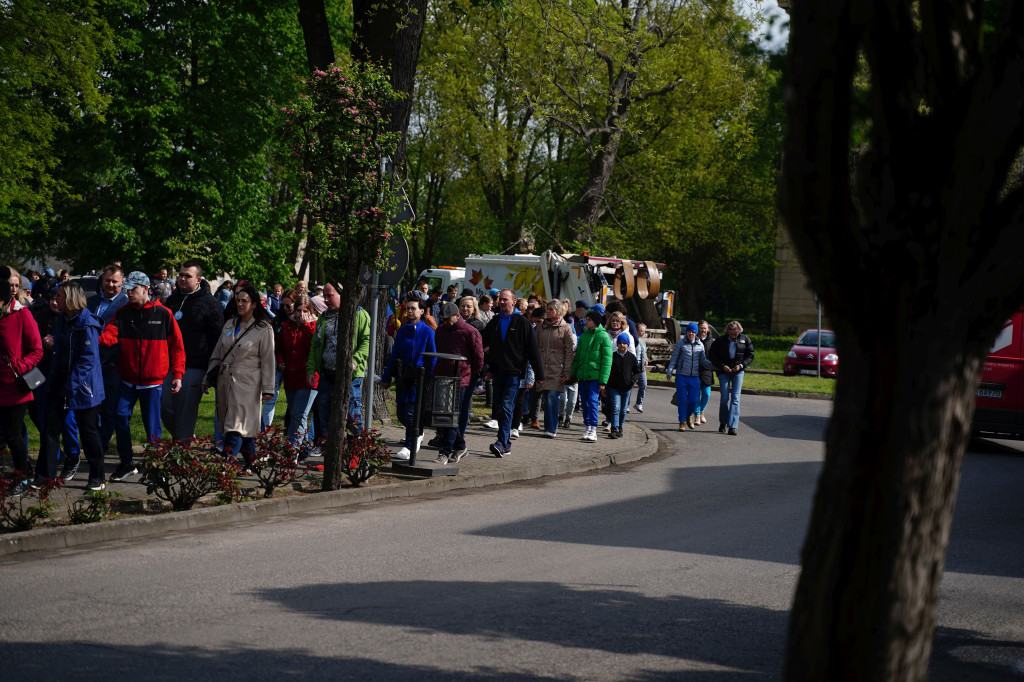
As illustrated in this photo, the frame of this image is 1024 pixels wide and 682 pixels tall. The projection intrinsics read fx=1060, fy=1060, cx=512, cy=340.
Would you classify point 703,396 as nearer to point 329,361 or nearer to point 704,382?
point 704,382

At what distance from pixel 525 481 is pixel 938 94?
914cm

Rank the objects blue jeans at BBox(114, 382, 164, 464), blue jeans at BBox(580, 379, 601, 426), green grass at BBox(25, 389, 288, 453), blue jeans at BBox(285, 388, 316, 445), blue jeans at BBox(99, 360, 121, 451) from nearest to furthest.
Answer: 1. blue jeans at BBox(114, 382, 164, 464)
2. blue jeans at BBox(99, 360, 121, 451)
3. blue jeans at BBox(285, 388, 316, 445)
4. green grass at BBox(25, 389, 288, 453)
5. blue jeans at BBox(580, 379, 601, 426)

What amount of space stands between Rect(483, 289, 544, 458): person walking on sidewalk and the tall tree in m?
9.93

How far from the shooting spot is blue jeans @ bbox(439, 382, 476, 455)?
1237 centimetres

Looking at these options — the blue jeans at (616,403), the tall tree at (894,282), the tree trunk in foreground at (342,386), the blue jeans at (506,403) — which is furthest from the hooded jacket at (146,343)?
the tall tree at (894,282)

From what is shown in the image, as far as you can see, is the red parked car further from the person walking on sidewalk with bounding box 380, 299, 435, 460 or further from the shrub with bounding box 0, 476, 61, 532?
the shrub with bounding box 0, 476, 61, 532

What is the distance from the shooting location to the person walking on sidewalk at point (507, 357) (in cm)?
1344

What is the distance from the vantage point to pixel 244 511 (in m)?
9.30

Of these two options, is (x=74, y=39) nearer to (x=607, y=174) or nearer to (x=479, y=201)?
(x=607, y=174)

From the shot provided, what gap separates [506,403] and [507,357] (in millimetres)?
610

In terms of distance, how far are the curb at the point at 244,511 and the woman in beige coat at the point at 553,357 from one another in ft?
7.51

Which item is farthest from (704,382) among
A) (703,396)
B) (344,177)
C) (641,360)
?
(344,177)

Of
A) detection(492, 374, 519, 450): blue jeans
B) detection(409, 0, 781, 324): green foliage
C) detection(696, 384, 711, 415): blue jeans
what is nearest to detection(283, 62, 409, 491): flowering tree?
detection(492, 374, 519, 450): blue jeans

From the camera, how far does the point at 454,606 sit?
6352mm
